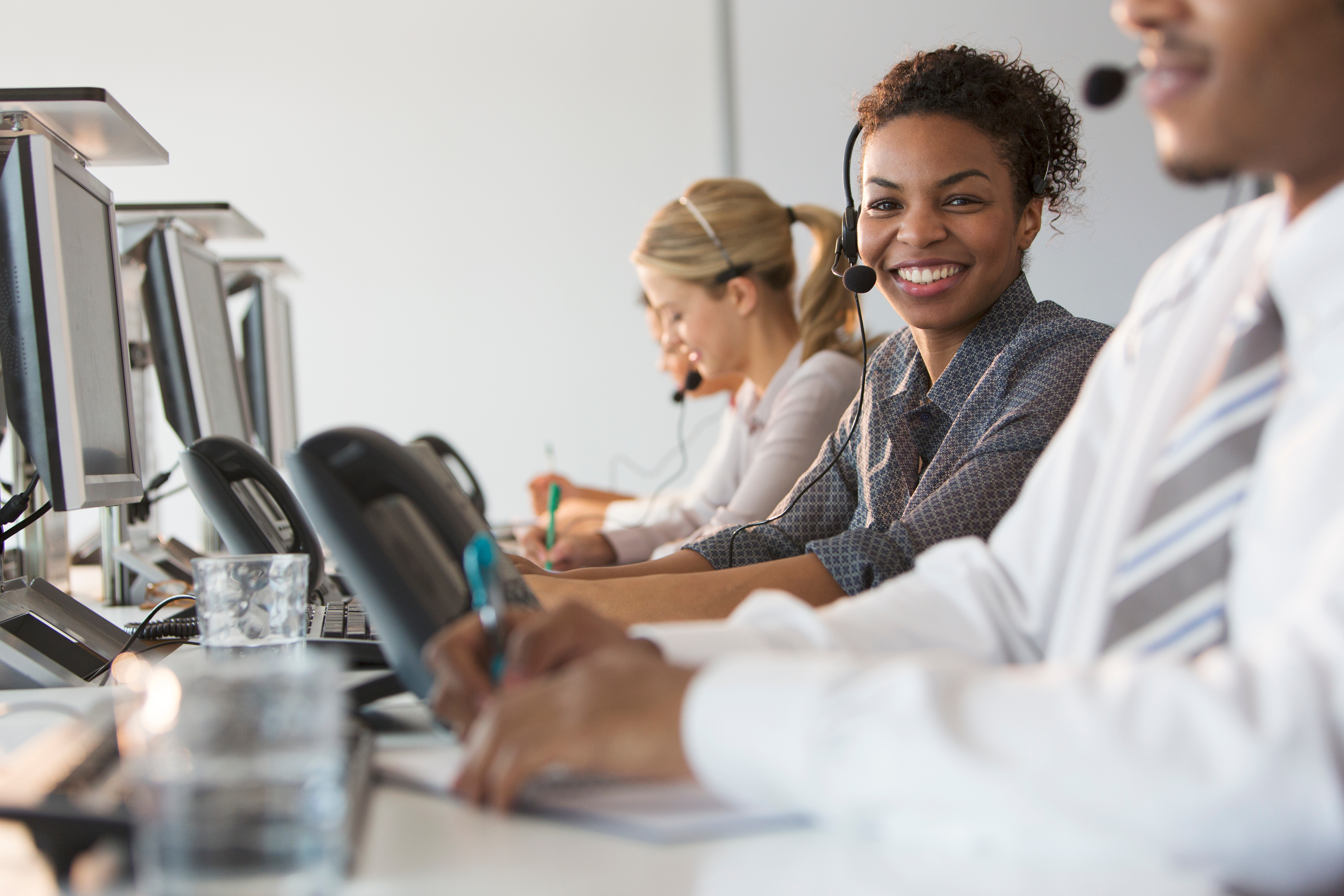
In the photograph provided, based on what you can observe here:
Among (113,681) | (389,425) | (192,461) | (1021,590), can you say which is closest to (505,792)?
(1021,590)

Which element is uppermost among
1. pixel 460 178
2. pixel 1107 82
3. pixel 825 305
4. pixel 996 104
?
pixel 460 178

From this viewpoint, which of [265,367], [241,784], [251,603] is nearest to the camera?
[241,784]

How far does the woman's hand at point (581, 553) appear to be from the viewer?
7.85 feet

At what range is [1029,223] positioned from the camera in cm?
157

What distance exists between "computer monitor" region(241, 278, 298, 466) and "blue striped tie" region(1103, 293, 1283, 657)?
2270 mm

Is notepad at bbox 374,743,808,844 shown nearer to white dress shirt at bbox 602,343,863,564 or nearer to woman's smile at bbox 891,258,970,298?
woman's smile at bbox 891,258,970,298

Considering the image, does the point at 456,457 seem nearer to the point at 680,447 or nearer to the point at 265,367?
the point at 265,367

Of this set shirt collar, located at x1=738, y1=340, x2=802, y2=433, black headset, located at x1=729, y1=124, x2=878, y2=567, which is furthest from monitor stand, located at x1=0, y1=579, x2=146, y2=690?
shirt collar, located at x1=738, y1=340, x2=802, y2=433

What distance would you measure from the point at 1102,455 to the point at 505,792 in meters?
0.48

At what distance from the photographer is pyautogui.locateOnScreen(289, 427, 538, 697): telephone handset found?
0.75 metres

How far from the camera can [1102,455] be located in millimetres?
798

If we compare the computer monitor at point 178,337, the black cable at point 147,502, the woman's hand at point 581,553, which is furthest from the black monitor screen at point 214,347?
the woman's hand at point 581,553

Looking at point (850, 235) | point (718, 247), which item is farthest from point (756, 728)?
point (718, 247)

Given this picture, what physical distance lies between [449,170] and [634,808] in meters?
3.77
